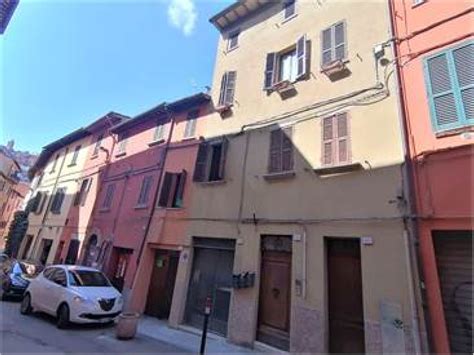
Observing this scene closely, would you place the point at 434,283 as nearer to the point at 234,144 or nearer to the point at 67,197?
the point at 234,144

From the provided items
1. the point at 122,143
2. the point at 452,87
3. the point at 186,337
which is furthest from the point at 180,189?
the point at 452,87

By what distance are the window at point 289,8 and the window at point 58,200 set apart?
54.4ft

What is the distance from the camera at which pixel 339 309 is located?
285 inches

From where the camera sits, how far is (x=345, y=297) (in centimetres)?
723

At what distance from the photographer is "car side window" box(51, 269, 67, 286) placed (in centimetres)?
968

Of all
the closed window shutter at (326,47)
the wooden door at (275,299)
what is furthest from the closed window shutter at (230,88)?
the wooden door at (275,299)

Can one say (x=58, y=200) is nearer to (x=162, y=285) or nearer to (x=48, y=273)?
(x=48, y=273)

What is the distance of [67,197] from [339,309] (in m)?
17.7

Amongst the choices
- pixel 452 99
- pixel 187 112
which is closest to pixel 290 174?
pixel 452 99

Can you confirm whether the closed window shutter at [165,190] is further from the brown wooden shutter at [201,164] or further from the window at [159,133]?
the window at [159,133]

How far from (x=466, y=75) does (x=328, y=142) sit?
308 cm

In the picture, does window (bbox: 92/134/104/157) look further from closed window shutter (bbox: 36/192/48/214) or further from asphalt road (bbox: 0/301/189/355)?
asphalt road (bbox: 0/301/189/355)

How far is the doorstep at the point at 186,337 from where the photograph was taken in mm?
7938

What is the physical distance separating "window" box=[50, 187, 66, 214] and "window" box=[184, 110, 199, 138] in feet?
38.0
